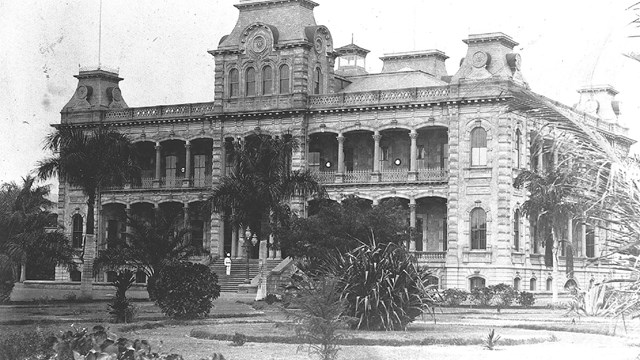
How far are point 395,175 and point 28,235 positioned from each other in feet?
64.3

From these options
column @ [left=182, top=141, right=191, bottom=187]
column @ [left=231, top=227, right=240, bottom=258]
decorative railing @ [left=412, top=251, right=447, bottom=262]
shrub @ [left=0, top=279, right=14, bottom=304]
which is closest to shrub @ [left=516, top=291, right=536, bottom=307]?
decorative railing @ [left=412, top=251, right=447, bottom=262]

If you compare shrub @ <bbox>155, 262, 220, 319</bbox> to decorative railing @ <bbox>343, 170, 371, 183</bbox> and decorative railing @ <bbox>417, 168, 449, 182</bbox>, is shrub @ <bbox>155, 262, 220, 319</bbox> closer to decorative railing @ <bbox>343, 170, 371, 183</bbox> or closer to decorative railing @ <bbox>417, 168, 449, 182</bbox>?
decorative railing @ <bbox>417, 168, 449, 182</bbox>

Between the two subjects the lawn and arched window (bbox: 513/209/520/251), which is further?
arched window (bbox: 513/209/520/251)

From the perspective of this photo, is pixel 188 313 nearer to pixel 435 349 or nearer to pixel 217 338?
pixel 217 338

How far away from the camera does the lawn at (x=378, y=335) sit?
19.6 metres

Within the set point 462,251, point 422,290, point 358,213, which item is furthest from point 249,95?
point 422,290

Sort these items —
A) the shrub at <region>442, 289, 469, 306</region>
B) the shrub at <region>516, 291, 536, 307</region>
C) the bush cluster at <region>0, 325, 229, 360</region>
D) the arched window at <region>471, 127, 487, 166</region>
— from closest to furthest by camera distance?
the bush cluster at <region>0, 325, 229, 360</region>
the shrub at <region>442, 289, 469, 306</region>
the shrub at <region>516, 291, 536, 307</region>
the arched window at <region>471, 127, 487, 166</region>

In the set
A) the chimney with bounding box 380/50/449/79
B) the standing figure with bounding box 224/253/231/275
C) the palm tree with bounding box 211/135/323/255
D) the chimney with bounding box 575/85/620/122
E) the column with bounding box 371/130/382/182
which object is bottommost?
the standing figure with bounding box 224/253/231/275

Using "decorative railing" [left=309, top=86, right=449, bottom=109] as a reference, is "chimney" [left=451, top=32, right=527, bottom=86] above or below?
above

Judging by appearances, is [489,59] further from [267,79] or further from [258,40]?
[258,40]

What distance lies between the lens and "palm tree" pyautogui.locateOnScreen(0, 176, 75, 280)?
111 feet

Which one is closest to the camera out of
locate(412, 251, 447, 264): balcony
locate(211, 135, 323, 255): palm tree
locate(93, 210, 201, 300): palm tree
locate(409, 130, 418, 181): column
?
locate(93, 210, 201, 300): palm tree

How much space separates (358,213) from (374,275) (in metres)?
14.1

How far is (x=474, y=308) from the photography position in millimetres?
39281
